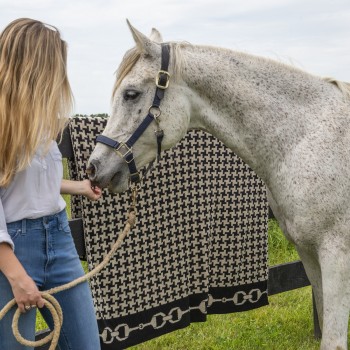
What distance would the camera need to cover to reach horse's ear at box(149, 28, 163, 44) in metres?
2.67

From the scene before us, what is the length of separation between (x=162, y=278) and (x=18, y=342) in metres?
1.46

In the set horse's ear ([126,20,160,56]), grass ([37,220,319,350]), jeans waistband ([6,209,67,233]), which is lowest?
grass ([37,220,319,350])

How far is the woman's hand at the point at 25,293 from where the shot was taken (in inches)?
65.7

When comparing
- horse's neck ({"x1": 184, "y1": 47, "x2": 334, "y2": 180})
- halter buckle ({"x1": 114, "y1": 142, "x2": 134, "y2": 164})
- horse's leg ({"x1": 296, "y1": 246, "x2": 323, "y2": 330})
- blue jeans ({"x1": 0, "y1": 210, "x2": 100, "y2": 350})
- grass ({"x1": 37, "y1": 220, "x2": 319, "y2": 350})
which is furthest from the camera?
grass ({"x1": 37, "y1": 220, "x2": 319, "y2": 350})

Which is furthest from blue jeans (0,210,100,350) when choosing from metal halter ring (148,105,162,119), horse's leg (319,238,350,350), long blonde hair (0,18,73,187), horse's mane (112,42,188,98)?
horse's leg (319,238,350,350)

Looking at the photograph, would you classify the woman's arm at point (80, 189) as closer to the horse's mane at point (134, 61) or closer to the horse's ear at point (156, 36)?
the horse's mane at point (134, 61)

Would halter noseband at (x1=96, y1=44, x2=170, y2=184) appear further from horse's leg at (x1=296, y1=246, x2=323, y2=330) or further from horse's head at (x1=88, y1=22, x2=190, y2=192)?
horse's leg at (x1=296, y1=246, x2=323, y2=330)

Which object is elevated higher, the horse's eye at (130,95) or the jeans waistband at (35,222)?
the horse's eye at (130,95)

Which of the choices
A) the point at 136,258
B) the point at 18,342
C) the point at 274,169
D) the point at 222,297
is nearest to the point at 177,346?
the point at 222,297

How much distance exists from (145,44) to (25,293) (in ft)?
4.05

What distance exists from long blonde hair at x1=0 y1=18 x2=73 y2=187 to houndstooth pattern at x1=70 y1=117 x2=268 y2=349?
94 cm

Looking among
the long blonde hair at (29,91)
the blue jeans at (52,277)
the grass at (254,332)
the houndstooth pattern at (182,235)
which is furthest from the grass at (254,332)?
the long blonde hair at (29,91)

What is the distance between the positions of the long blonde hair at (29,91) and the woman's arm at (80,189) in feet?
1.51

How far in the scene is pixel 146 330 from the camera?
314cm
